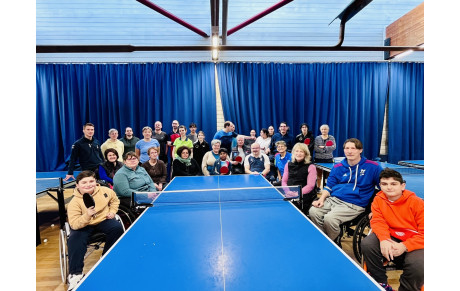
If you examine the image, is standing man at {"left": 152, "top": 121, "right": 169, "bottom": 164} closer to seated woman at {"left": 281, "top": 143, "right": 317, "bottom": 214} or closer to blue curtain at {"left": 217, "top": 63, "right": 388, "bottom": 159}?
blue curtain at {"left": 217, "top": 63, "right": 388, "bottom": 159}

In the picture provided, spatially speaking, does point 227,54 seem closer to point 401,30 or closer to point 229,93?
point 229,93

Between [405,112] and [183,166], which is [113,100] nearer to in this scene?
[183,166]

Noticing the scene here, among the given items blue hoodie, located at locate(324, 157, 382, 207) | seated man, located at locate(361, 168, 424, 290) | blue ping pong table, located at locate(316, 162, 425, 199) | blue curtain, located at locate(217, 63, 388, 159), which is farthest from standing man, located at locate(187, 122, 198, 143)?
seated man, located at locate(361, 168, 424, 290)

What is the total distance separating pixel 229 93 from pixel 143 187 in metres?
4.48

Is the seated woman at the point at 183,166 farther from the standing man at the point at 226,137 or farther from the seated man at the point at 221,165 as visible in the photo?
the standing man at the point at 226,137

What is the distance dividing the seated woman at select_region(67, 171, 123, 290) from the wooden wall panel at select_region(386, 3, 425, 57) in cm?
753

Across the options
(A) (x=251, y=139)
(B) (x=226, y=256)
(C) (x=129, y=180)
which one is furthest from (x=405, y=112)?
(B) (x=226, y=256)

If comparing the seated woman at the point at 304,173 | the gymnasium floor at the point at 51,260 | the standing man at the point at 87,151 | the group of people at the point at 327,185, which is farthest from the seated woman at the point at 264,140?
the standing man at the point at 87,151

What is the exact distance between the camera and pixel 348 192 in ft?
8.83

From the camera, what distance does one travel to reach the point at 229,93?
23.6 feet

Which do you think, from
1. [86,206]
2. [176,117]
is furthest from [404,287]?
[176,117]

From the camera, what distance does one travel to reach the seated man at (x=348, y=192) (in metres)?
2.54

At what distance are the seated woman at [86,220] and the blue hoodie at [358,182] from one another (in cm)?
239

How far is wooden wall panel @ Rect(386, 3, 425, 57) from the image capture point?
6.16 m
